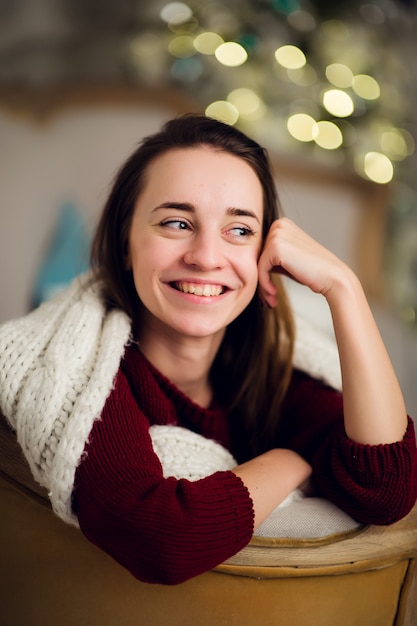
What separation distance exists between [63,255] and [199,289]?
1539mm

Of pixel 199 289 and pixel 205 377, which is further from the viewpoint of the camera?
pixel 205 377

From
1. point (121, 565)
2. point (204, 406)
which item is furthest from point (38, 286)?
point (121, 565)

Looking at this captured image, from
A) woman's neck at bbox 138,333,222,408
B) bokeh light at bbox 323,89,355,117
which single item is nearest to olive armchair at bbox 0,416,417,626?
woman's neck at bbox 138,333,222,408

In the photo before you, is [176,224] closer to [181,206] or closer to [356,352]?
[181,206]

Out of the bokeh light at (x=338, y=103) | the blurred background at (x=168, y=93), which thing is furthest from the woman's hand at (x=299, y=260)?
the bokeh light at (x=338, y=103)

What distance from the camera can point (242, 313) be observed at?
4.56 ft

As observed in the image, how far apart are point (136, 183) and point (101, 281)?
190 millimetres

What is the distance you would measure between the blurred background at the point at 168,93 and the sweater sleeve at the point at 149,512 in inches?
63.7

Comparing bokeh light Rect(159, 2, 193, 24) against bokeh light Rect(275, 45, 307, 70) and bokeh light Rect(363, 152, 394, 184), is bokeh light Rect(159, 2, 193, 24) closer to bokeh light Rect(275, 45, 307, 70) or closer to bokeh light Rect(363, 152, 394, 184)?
bokeh light Rect(275, 45, 307, 70)

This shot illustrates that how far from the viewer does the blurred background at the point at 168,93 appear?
2486 millimetres

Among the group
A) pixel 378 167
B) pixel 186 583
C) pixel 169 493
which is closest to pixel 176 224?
pixel 169 493

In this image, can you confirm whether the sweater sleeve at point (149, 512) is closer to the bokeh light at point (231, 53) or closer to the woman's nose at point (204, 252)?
the woman's nose at point (204, 252)

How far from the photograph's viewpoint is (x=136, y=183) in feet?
3.96

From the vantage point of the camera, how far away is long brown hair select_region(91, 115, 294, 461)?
1199mm
